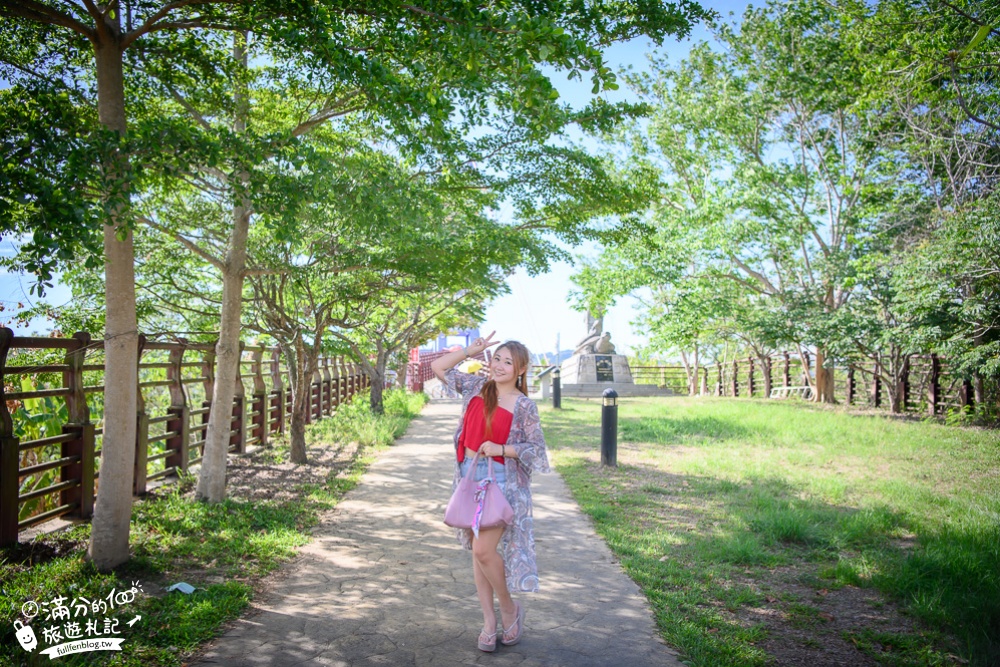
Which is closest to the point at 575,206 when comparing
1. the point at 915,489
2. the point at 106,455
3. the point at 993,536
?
the point at 915,489

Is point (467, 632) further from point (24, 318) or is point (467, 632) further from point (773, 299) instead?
point (773, 299)

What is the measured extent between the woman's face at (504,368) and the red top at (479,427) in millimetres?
169

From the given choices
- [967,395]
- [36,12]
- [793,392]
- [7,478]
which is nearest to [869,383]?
[967,395]

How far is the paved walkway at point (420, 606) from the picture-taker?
12.3ft

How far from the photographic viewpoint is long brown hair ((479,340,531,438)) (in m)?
3.94

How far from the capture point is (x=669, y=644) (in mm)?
3941

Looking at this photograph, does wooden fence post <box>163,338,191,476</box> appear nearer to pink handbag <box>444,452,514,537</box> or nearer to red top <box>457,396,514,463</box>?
red top <box>457,396,514,463</box>

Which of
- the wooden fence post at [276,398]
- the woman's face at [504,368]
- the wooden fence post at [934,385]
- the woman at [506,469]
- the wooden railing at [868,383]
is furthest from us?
Result: the wooden fence post at [934,385]

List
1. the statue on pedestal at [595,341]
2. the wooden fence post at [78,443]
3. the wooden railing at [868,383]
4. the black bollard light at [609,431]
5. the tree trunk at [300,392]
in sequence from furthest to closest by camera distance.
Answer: the statue on pedestal at [595,341] → the wooden railing at [868,383] → the black bollard light at [609,431] → the tree trunk at [300,392] → the wooden fence post at [78,443]

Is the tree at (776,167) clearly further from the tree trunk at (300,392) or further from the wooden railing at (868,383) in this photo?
the tree trunk at (300,392)

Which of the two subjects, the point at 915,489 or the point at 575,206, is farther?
the point at 575,206

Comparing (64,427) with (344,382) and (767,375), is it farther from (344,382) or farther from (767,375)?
(767,375)

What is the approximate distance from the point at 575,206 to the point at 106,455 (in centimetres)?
729

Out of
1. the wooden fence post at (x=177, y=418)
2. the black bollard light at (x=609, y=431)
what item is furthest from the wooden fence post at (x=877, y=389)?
the wooden fence post at (x=177, y=418)
